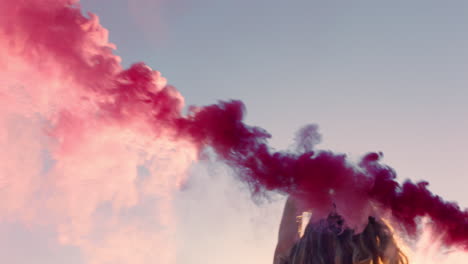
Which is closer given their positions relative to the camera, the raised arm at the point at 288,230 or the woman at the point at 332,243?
the woman at the point at 332,243

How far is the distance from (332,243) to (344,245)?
0.78 metres

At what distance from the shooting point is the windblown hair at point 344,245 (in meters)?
25.6

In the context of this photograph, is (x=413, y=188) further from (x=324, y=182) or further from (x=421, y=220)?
(x=324, y=182)

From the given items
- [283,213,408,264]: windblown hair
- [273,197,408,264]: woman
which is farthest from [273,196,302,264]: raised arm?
[283,213,408,264]: windblown hair

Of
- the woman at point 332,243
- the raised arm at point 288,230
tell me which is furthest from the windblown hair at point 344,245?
the raised arm at point 288,230

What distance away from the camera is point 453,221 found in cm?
2777

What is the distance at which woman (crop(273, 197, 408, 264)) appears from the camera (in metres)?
25.6

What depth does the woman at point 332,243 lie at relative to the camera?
25.6m

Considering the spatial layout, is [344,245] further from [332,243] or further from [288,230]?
[288,230]

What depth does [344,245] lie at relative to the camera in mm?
26172

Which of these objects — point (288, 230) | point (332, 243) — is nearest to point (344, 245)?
point (332, 243)

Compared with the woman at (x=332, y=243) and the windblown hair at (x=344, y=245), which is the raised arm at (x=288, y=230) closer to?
the woman at (x=332, y=243)

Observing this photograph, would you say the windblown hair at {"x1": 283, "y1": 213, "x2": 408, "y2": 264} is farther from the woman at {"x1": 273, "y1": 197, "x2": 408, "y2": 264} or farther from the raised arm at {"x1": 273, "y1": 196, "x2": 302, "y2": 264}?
the raised arm at {"x1": 273, "y1": 196, "x2": 302, "y2": 264}

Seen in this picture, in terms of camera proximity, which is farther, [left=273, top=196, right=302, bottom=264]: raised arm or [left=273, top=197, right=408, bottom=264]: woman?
[left=273, top=196, right=302, bottom=264]: raised arm
